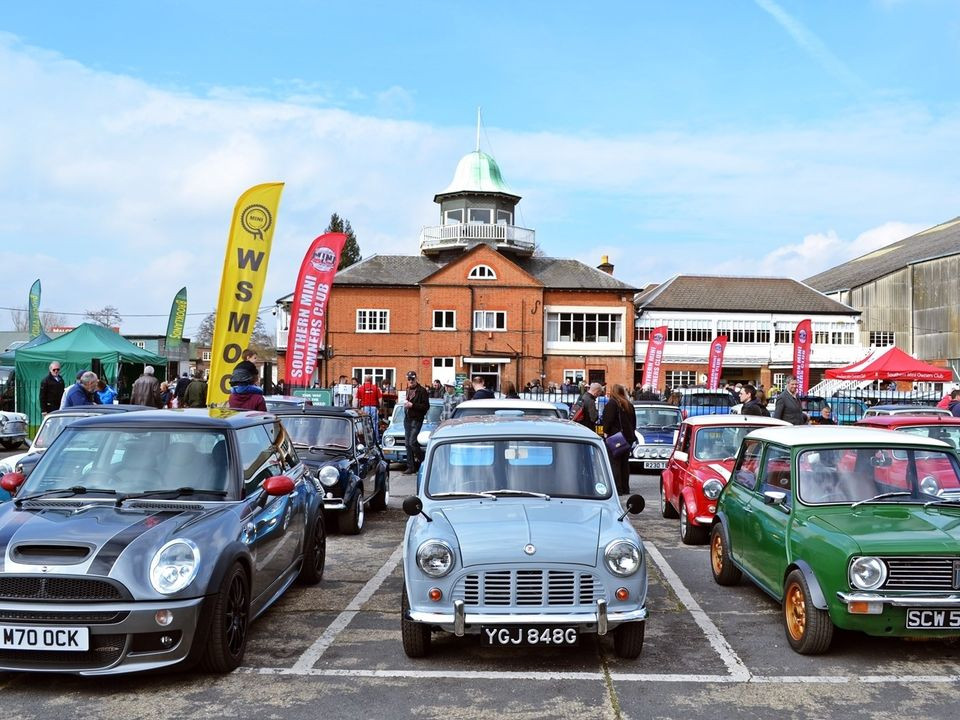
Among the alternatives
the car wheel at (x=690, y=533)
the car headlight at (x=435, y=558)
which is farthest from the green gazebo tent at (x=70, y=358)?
the car headlight at (x=435, y=558)

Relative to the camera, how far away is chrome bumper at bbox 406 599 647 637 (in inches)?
224

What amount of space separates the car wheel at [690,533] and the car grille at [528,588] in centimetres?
541

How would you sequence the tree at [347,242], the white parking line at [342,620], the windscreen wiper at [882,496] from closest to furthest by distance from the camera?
1. the white parking line at [342,620]
2. the windscreen wiper at [882,496]
3. the tree at [347,242]

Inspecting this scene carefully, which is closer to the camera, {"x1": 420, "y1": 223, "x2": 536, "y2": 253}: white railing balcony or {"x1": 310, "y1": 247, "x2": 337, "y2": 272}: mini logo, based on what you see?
{"x1": 310, "y1": 247, "x2": 337, "y2": 272}: mini logo

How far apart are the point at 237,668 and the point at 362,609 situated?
1821 millimetres

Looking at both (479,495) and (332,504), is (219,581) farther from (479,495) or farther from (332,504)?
(332,504)

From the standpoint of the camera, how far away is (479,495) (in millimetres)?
6727

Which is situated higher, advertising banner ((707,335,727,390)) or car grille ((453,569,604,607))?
advertising banner ((707,335,727,390))

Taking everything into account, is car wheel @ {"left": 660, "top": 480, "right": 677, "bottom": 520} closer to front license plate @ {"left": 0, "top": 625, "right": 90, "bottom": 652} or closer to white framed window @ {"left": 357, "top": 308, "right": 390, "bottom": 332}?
front license plate @ {"left": 0, "top": 625, "right": 90, "bottom": 652}

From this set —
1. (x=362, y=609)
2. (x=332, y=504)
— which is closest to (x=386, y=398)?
(x=332, y=504)

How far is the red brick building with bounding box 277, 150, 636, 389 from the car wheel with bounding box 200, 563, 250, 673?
142 ft

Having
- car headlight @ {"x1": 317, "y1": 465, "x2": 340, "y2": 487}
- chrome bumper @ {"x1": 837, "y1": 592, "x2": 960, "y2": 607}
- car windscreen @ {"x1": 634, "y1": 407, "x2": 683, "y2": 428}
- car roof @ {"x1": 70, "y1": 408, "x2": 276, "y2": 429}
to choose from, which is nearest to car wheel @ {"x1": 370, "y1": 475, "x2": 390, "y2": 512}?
car headlight @ {"x1": 317, "y1": 465, "x2": 340, "y2": 487}

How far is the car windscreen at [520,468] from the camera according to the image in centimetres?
685

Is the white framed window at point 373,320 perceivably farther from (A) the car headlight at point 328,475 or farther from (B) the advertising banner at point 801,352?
(A) the car headlight at point 328,475
